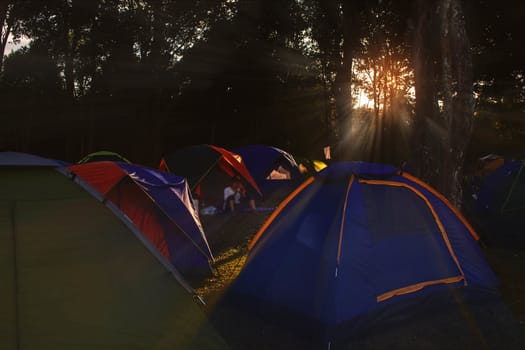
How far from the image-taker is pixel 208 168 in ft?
41.8

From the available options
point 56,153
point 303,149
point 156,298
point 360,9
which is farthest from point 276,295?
point 303,149

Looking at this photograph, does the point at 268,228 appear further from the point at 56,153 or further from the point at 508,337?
the point at 56,153

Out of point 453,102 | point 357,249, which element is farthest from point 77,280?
point 453,102

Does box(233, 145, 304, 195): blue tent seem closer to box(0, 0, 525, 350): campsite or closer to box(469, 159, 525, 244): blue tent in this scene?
box(0, 0, 525, 350): campsite

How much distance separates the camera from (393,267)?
5230mm

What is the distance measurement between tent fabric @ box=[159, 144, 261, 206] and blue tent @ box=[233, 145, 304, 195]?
1.91 metres

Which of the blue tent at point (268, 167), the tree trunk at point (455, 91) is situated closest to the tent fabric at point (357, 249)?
the tree trunk at point (455, 91)

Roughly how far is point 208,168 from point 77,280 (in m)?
9.25

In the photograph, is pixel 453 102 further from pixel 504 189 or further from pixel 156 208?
pixel 156 208

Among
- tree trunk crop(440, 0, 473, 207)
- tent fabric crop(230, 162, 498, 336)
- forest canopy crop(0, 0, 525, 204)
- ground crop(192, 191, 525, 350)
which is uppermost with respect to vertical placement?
forest canopy crop(0, 0, 525, 204)

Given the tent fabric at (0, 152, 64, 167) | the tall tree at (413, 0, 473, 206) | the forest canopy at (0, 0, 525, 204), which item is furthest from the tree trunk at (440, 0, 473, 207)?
the forest canopy at (0, 0, 525, 204)

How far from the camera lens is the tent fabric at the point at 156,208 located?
6.58 metres

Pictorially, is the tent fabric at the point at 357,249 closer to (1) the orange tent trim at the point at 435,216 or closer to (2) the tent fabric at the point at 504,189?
(1) the orange tent trim at the point at 435,216

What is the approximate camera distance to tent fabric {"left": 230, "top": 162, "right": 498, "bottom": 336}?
4961 mm
